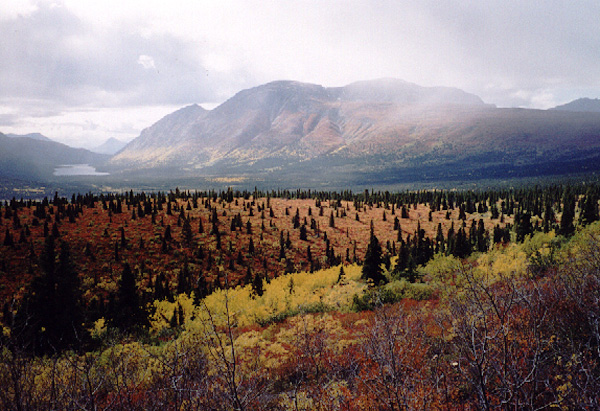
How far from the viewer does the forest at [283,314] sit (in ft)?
25.7

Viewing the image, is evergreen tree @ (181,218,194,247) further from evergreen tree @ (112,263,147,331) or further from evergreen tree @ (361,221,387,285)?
evergreen tree @ (361,221,387,285)

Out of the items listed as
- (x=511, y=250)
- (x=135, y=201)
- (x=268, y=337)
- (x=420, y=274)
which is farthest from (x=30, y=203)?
(x=511, y=250)

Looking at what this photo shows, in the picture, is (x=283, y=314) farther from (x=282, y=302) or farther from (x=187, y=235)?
(x=187, y=235)

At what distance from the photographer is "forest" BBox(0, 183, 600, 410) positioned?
782 centimetres

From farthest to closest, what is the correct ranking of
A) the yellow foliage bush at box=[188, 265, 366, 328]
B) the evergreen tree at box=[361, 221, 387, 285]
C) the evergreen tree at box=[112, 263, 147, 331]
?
1. the evergreen tree at box=[361, 221, 387, 285]
2. the evergreen tree at box=[112, 263, 147, 331]
3. the yellow foliage bush at box=[188, 265, 366, 328]

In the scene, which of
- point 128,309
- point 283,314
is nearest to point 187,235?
point 128,309

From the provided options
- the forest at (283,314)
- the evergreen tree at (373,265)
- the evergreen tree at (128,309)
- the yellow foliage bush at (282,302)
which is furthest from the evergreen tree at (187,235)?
the evergreen tree at (373,265)

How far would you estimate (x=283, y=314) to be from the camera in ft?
78.2

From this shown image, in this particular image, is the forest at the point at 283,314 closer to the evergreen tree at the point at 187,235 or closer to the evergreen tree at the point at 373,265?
the evergreen tree at the point at 373,265

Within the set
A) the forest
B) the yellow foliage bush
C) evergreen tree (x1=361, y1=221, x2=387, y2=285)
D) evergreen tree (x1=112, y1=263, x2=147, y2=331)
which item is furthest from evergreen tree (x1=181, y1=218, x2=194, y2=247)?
Answer: evergreen tree (x1=361, y1=221, x2=387, y2=285)

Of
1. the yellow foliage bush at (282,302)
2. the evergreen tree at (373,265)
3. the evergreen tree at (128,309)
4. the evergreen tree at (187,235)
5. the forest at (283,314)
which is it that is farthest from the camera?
the evergreen tree at (187,235)

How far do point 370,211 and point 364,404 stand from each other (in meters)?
85.0

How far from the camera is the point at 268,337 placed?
1938 centimetres

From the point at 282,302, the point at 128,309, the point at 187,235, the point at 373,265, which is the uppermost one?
the point at 187,235
